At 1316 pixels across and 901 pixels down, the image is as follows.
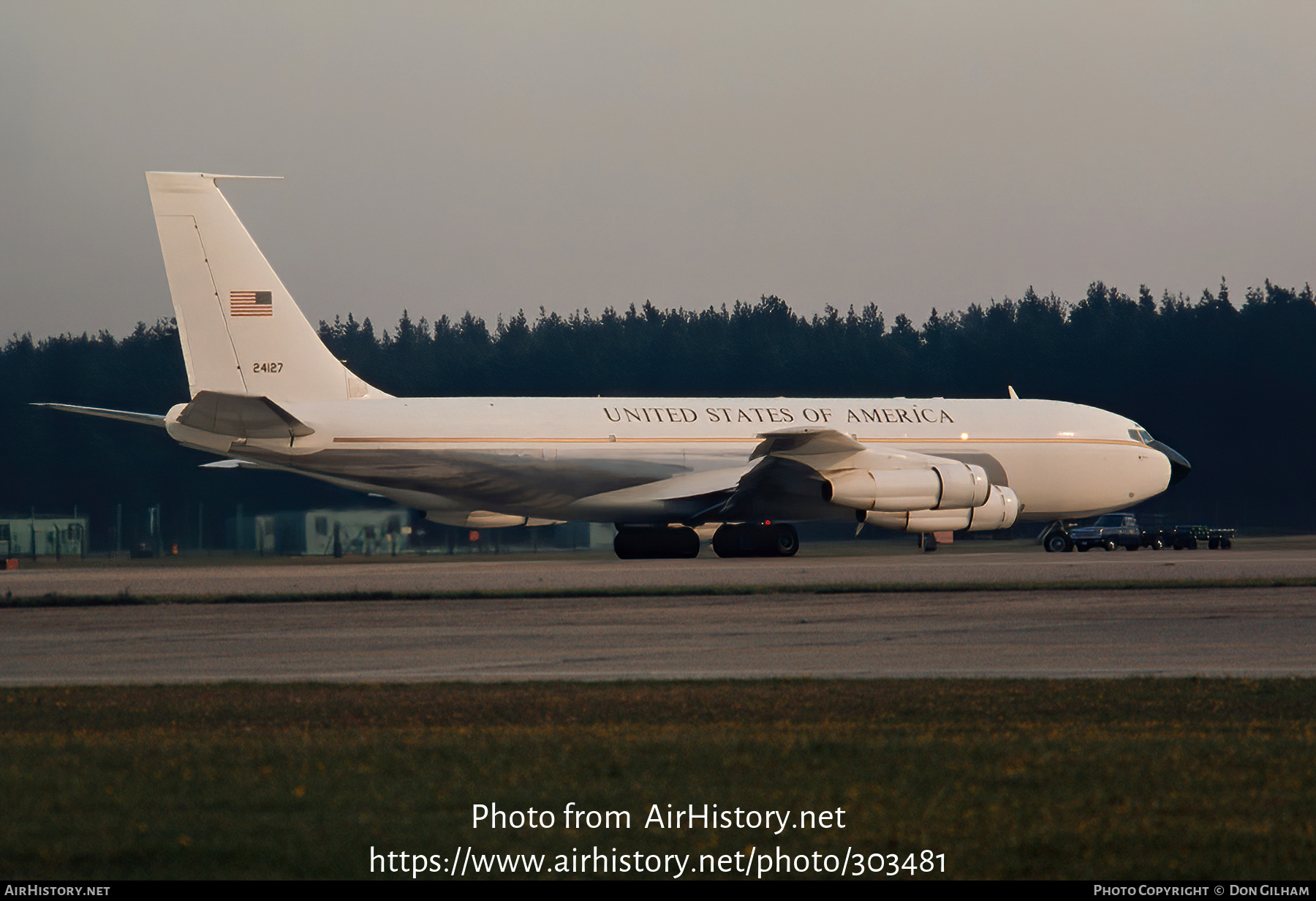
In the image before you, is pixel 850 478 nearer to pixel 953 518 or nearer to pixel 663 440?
pixel 953 518

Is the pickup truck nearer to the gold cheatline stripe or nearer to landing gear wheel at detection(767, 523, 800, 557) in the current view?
the gold cheatline stripe

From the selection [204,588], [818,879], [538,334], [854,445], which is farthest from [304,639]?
[538,334]

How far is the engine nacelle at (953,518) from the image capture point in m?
33.7

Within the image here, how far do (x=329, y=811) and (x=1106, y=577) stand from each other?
2022cm

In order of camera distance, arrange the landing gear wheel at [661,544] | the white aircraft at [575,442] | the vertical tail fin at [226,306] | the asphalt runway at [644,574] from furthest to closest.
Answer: the landing gear wheel at [661,544]
the white aircraft at [575,442]
the vertical tail fin at [226,306]
the asphalt runway at [644,574]

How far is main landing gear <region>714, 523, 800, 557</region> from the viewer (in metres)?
34.2

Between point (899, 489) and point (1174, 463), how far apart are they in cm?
1220

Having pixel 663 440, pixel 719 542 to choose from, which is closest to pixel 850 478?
pixel 719 542

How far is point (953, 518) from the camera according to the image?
34.0 metres

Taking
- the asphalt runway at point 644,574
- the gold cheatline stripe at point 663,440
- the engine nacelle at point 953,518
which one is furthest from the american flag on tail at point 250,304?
the engine nacelle at point 953,518

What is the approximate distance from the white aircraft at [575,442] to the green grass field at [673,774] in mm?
20159

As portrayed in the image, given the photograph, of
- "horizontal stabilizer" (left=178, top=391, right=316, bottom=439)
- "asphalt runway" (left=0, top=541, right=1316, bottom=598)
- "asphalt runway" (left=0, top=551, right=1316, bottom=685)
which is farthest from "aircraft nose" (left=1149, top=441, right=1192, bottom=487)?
"horizontal stabilizer" (left=178, top=391, right=316, bottom=439)

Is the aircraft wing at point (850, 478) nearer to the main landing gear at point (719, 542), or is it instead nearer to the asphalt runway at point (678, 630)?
the main landing gear at point (719, 542)

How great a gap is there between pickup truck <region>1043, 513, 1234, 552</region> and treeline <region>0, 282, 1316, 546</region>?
2448 cm
